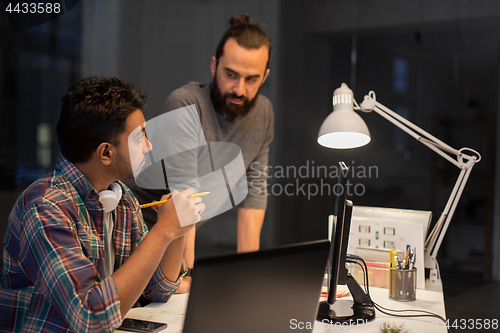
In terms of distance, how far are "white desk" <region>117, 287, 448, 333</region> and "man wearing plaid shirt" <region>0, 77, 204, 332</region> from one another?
6cm

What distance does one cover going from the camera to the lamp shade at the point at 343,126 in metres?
1.47

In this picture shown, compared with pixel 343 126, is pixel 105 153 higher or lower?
lower

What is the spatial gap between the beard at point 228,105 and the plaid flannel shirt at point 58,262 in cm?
100

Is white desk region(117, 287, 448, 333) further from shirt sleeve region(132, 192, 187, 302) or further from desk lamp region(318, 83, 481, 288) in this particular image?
desk lamp region(318, 83, 481, 288)

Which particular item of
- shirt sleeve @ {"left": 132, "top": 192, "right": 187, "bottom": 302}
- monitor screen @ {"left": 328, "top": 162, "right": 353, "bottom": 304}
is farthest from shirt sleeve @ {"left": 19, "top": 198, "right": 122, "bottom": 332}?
monitor screen @ {"left": 328, "top": 162, "right": 353, "bottom": 304}

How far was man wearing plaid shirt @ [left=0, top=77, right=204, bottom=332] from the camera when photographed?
0.90 m

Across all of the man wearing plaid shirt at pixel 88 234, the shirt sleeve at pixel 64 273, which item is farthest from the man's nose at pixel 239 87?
the shirt sleeve at pixel 64 273

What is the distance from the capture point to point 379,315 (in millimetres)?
1181

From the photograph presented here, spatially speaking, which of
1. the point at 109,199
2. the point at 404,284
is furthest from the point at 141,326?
the point at 404,284

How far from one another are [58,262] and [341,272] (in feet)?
2.49

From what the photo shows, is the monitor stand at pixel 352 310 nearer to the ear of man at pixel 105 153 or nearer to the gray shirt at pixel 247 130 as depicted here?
the ear of man at pixel 105 153

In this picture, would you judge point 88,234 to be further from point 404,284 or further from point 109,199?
point 404,284

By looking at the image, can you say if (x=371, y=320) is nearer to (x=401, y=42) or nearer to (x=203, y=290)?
(x=203, y=290)

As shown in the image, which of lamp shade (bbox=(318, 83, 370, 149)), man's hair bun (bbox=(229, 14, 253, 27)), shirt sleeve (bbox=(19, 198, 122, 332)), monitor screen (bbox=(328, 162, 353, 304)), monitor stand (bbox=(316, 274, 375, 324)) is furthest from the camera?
man's hair bun (bbox=(229, 14, 253, 27))
